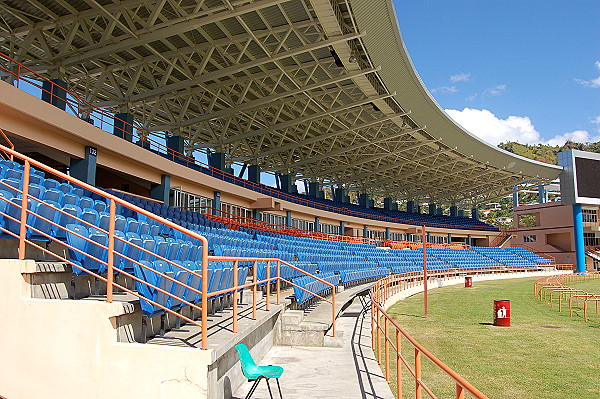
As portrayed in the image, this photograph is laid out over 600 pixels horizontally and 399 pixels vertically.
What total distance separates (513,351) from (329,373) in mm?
5014

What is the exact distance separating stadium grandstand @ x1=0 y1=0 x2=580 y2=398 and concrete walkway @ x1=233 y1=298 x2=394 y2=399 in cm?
9

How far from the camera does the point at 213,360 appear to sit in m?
4.41

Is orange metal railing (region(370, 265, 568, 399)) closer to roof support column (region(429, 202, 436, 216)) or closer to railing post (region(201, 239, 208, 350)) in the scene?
railing post (region(201, 239, 208, 350))

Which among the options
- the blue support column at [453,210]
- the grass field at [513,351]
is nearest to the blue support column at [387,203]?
the blue support column at [453,210]

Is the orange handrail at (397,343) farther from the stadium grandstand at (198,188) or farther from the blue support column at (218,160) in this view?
the blue support column at (218,160)

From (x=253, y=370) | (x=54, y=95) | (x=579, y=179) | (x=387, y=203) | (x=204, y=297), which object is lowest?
(x=253, y=370)

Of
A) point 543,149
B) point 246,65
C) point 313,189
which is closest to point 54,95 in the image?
point 246,65

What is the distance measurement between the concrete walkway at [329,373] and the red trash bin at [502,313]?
4914 mm

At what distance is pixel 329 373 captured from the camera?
7027 millimetres

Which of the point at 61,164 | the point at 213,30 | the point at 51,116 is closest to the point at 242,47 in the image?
the point at 213,30

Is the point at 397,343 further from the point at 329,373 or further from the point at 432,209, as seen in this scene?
the point at 432,209

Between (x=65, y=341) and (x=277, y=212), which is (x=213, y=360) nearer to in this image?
(x=65, y=341)

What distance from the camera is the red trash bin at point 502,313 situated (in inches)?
509

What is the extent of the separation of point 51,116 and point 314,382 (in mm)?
12195
